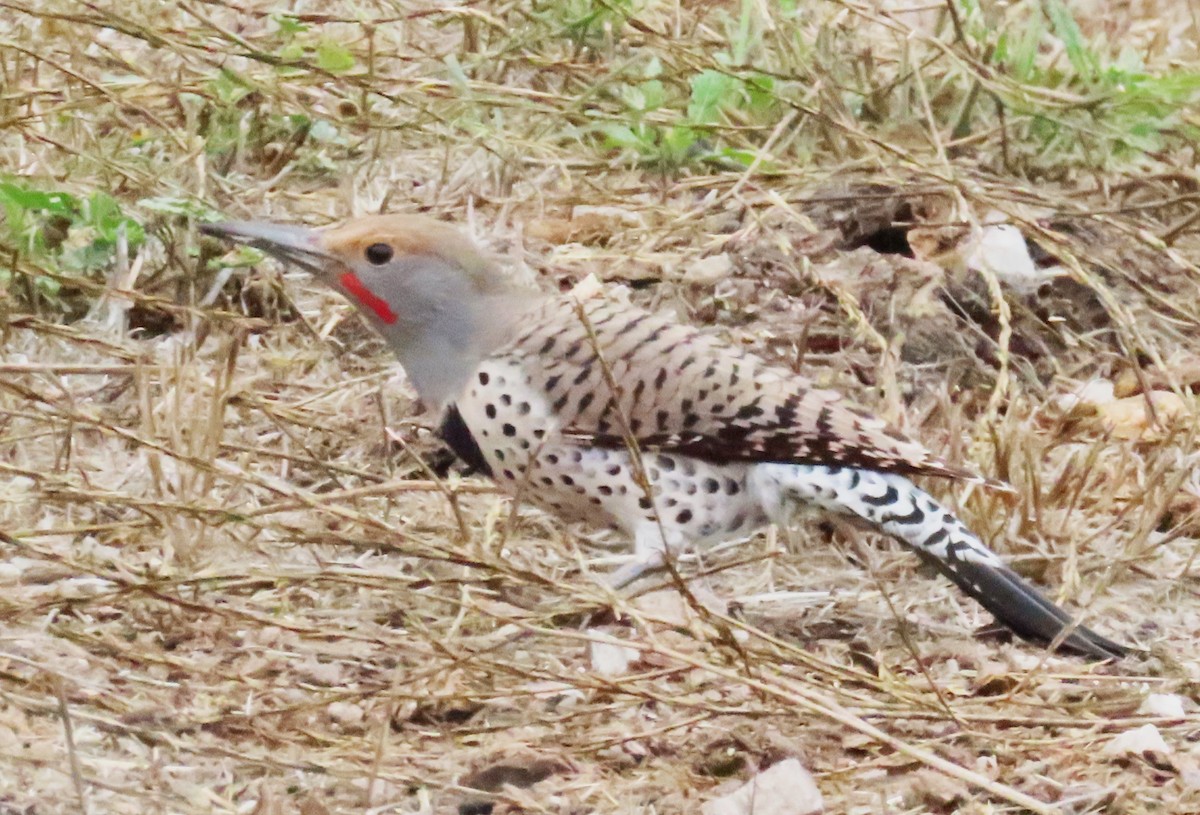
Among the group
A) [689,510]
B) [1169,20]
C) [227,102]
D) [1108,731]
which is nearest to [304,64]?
[227,102]

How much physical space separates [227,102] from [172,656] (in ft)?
6.67

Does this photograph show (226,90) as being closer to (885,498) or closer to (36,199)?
(36,199)

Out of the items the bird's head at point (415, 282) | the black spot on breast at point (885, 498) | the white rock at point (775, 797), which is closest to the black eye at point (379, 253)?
the bird's head at point (415, 282)

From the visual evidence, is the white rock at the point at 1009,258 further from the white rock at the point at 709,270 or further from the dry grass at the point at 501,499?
the white rock at the point at 709,270

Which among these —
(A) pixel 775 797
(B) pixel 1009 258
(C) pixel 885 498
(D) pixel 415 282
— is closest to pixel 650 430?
(C) pixel 885 498

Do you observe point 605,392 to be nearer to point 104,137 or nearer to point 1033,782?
point 1033,782

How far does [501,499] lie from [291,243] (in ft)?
1.98

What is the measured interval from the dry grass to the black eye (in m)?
0.31

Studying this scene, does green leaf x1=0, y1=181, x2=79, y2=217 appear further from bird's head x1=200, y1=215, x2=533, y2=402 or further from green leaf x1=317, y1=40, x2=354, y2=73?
bird's head x1=200, y1=215, x2=533, y2=402

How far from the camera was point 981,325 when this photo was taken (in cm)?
411

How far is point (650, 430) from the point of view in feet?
9.82

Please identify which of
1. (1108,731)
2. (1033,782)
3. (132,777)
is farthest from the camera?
(1108,731)

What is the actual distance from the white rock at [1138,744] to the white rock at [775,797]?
0.45m

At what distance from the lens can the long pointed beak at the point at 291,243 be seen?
10.3 feet
